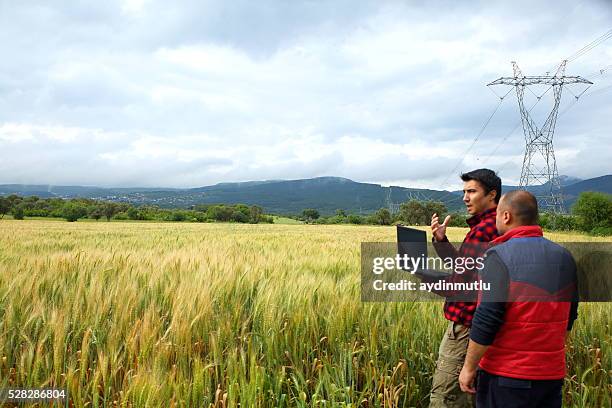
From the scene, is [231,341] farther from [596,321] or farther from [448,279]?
[596,321]

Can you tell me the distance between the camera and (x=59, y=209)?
71.7m

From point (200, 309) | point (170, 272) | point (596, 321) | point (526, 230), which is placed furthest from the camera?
point (170, 272)

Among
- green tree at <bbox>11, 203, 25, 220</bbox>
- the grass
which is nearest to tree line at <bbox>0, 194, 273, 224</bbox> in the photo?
green tree at <bbox>11, 203, 25, 220</bbox>

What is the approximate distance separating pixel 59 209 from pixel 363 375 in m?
83.8

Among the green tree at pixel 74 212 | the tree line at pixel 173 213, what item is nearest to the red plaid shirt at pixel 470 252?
the tree line at pixel 173 213

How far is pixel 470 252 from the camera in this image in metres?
2.28

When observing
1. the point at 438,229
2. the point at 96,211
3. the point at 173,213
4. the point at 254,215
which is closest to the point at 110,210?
the point at 96,211

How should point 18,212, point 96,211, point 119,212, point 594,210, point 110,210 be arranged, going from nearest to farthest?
point 594,210 → point 18,212 → point 96,211 → point 110,210 → point 119,212

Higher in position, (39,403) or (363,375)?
(39,403)

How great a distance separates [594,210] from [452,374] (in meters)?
60.5

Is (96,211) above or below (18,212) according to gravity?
below

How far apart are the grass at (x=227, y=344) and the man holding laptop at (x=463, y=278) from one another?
30 centimetres

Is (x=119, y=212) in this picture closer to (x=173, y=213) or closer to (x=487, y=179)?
(x=173, y=213)

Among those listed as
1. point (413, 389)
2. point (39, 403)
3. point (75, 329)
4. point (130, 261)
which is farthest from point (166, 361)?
point (130, 261)
